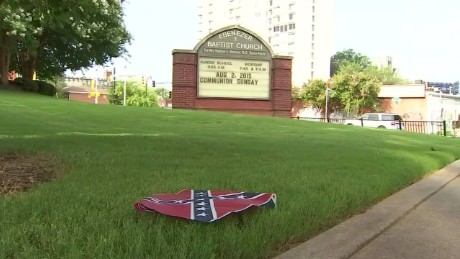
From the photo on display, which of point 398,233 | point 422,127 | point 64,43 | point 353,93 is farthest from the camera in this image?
point 353,93

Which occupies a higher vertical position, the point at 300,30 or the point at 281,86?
the point at 300,30

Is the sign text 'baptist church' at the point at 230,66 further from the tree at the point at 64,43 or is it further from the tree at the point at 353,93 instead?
the tree at the point at 353,93

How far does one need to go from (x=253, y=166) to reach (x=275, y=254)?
11.8 ft

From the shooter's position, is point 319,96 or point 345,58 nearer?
point 319,96

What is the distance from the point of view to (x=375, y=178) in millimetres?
7363

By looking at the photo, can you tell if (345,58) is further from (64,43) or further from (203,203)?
(203,203)

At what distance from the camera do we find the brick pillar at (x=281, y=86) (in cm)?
2638

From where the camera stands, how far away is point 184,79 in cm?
2506

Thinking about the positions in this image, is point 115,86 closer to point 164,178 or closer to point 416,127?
point 416,127

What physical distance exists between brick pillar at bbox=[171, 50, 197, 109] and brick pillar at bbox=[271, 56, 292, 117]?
13.3 feet

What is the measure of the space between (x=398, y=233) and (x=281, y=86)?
21563mm

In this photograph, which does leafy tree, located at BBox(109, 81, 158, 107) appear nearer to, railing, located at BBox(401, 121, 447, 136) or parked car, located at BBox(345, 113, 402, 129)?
parked car, located at BBox(345, 113, 402, 129)

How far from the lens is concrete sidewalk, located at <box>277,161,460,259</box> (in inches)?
172

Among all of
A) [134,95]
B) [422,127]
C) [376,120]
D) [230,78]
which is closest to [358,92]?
[376,120]
